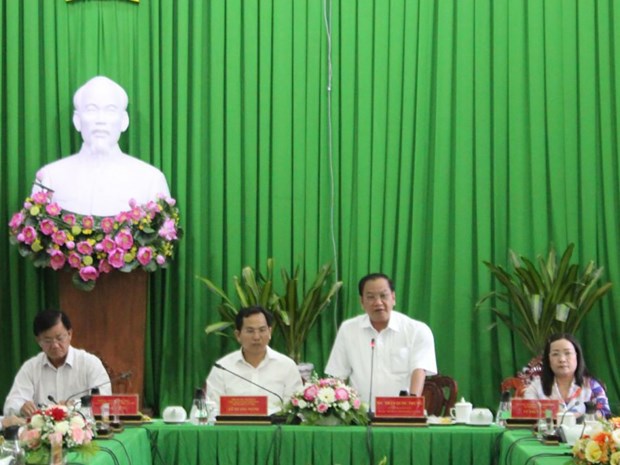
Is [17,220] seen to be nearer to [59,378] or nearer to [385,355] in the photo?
[59,378]

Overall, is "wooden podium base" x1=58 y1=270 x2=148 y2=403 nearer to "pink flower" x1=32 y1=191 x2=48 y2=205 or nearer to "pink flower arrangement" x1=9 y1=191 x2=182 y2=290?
"pink flower arrangement" x1=9 y1=191 x2=182 y2=290

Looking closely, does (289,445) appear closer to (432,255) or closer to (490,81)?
(432,255)

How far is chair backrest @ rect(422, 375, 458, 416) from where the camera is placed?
5.93 m

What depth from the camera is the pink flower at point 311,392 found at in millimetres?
5023

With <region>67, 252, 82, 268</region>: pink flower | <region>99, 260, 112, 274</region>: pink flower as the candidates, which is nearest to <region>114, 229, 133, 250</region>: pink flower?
<region>99, 260, 112, 274</region>: pink flower

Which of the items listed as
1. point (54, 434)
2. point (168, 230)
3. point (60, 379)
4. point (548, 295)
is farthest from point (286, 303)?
point (54, 434)

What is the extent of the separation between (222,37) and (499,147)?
1881 millimetres

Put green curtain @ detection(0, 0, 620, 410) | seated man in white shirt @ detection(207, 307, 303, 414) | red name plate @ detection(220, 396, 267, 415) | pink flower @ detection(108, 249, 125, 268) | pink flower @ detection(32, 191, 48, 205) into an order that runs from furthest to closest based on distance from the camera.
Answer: green curtain @ detection(0, 0, 620, 410)
pink flower @ detection(32, 191, 48, 205)
pink flower @ detection(108, 249, 125, 268)
seated man in white shirt @ detection(207, 307, 303, 414)
red name plate @ detection(220, 396, 267, 415)

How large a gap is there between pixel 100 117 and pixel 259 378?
2234 mm

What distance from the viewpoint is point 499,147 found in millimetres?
7629

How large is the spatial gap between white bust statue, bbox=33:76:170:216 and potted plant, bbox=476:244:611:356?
2146 millimetres

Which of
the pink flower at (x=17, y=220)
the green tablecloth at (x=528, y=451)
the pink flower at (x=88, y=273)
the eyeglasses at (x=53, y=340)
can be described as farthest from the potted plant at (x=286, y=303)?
the green tablecloth at (x=528, y=451)

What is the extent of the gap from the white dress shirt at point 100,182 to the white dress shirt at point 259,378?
5.23 ft

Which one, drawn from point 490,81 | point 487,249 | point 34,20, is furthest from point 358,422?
point 34,20
